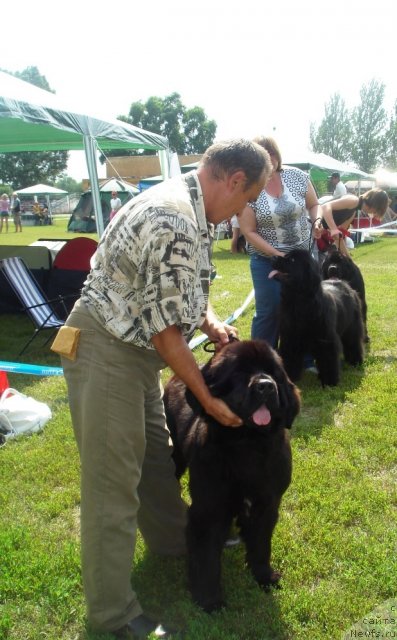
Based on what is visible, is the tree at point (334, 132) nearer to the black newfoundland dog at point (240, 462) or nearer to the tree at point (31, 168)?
the tree at point (31, 168)

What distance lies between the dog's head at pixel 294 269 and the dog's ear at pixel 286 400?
2.73 m

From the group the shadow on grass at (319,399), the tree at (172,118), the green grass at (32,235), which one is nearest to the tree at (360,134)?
the tree at (172,118)

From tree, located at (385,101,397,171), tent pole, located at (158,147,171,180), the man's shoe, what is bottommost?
tree, located at (385,101,397,171)

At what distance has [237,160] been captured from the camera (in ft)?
7.11

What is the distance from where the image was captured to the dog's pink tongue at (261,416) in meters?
2.29

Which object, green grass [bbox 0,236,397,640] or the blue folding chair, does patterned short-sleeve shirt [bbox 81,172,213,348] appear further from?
the blue folding chair

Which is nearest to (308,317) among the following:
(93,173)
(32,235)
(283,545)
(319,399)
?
(319,399)

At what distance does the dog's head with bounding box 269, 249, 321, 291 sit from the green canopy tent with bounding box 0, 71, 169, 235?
11.0 ft

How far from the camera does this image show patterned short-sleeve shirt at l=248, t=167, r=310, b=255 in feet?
16.6

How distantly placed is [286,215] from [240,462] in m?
3.08

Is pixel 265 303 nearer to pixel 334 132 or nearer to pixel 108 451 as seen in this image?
pixel 108 451

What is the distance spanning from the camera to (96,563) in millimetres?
2355

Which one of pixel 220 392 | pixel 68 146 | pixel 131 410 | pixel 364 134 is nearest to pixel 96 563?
pixel 131 410

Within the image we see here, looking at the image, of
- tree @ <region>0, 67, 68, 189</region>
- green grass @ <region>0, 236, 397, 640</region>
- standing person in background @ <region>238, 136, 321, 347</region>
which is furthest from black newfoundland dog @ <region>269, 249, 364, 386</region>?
tree @ <region>0, 67, 68, 189</region>
